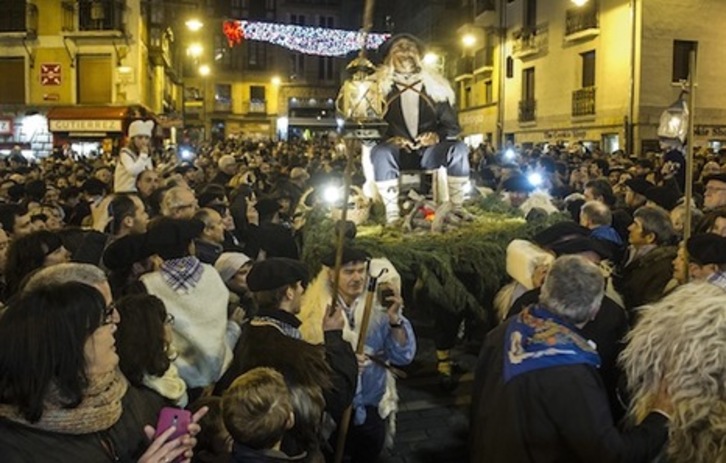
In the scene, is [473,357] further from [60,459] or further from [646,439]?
[60,459]

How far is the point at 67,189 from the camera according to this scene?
873 cm

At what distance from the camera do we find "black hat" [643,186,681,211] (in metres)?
7.17

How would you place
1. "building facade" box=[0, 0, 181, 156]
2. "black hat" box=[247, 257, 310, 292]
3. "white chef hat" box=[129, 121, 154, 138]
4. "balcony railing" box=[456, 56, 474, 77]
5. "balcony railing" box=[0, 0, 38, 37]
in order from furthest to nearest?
"balcony railing" box=[456, 56, 474, 77], "balcony railing" box=[0, 0, 38, 37], "building facade" box=[0, 0, 181, 156], "white chef hat" box=[129, 121, 154, 138], "black hat" box=[247, 257, 310, 292]

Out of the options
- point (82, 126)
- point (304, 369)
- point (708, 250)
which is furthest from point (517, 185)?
point (82, 126)

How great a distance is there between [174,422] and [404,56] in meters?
6.30

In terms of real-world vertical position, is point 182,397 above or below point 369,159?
below

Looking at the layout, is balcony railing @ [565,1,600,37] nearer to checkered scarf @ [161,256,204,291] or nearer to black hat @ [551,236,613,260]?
black hat @ [551,236,613,260]

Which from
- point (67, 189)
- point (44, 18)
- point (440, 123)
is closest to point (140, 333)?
point (440, 123)

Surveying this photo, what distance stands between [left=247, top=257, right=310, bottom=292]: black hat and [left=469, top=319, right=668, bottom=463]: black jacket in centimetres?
113

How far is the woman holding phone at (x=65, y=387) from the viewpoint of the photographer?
7.07 ft

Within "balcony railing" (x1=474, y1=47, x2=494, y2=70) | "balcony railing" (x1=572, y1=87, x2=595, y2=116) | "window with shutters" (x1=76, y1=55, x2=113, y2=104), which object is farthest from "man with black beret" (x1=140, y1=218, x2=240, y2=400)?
"balcony railing" (x1=474, y1=47, x2=494, y2=70)

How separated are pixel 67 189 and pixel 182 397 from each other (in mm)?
6423

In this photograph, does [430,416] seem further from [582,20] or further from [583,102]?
[582,20]

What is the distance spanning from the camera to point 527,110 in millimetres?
29438
